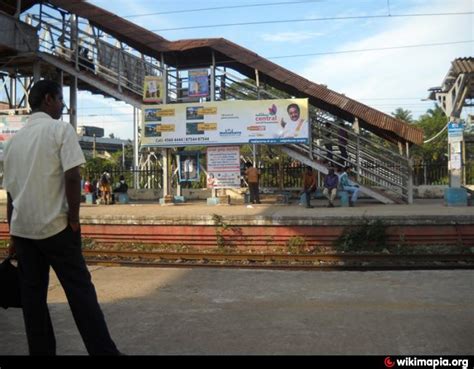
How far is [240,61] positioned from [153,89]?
3.14 meters

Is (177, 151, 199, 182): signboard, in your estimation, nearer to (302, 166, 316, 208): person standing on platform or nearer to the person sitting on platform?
(302, 166, 316, 208): person standing on platform

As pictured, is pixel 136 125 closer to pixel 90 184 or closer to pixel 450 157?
pixel 90 184

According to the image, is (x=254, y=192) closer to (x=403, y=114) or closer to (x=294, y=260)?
(x=294, y=260)

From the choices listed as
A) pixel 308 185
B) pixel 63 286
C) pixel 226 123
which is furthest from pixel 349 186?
pixel 63 286

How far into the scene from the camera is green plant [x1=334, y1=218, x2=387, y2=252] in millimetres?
9938

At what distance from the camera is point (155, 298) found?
5602 mm

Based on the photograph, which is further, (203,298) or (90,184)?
(90,184)

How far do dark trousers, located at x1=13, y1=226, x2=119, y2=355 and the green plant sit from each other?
7.48 meters

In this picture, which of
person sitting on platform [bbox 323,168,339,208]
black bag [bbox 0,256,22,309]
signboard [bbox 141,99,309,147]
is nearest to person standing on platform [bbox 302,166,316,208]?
person sitting on platform [bbox 323,168,339,208]

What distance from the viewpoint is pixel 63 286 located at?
3137mm

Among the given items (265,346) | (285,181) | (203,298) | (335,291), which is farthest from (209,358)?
(285,181)

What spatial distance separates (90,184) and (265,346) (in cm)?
1620

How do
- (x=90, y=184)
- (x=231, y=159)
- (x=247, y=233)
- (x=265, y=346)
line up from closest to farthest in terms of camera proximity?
(x=265, y=346) < (x=247, y=233) < (x=231, y=159) < (x=90, y=184)

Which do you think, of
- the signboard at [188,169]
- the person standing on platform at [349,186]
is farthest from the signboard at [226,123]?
the person standing on platform at [349,186]
